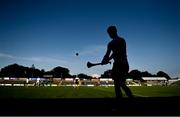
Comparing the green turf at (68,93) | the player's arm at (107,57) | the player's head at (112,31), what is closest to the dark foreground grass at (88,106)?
the player's arm at (107,57)

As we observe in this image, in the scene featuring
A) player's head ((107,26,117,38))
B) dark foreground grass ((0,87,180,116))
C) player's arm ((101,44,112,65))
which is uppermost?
player's head ((107,26,117,38))

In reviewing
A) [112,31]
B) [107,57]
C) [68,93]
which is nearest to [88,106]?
[107,57]

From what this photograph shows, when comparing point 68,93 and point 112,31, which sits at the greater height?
point 112,31

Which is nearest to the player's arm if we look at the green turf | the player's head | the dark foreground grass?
the player's head

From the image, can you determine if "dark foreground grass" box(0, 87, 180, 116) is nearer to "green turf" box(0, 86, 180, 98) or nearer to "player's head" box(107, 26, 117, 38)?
"player's head" box(107, 26, 117, 38)

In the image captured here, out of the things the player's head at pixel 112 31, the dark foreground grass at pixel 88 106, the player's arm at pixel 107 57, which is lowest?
the dark foreground grass at pixel 88 106

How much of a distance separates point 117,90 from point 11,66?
193 m

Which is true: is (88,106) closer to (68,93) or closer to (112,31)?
(112,31)

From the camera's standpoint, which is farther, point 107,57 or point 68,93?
point 68,93

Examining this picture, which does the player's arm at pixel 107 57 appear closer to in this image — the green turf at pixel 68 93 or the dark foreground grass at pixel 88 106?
the dark foreground grass at pixel 88 106

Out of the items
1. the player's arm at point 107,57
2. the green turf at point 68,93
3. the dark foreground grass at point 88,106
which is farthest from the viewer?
the green turf at point 68,93

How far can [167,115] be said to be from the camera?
4.93m

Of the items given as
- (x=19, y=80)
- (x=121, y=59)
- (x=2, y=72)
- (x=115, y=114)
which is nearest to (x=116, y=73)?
(x=121, y=59)

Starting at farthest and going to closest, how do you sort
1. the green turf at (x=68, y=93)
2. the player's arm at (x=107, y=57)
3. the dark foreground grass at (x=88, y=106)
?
the green turf at (x=68, y=93) < the player's arm at (x=107, y=57) < the dark foreground grass at (x=88, y=106)
